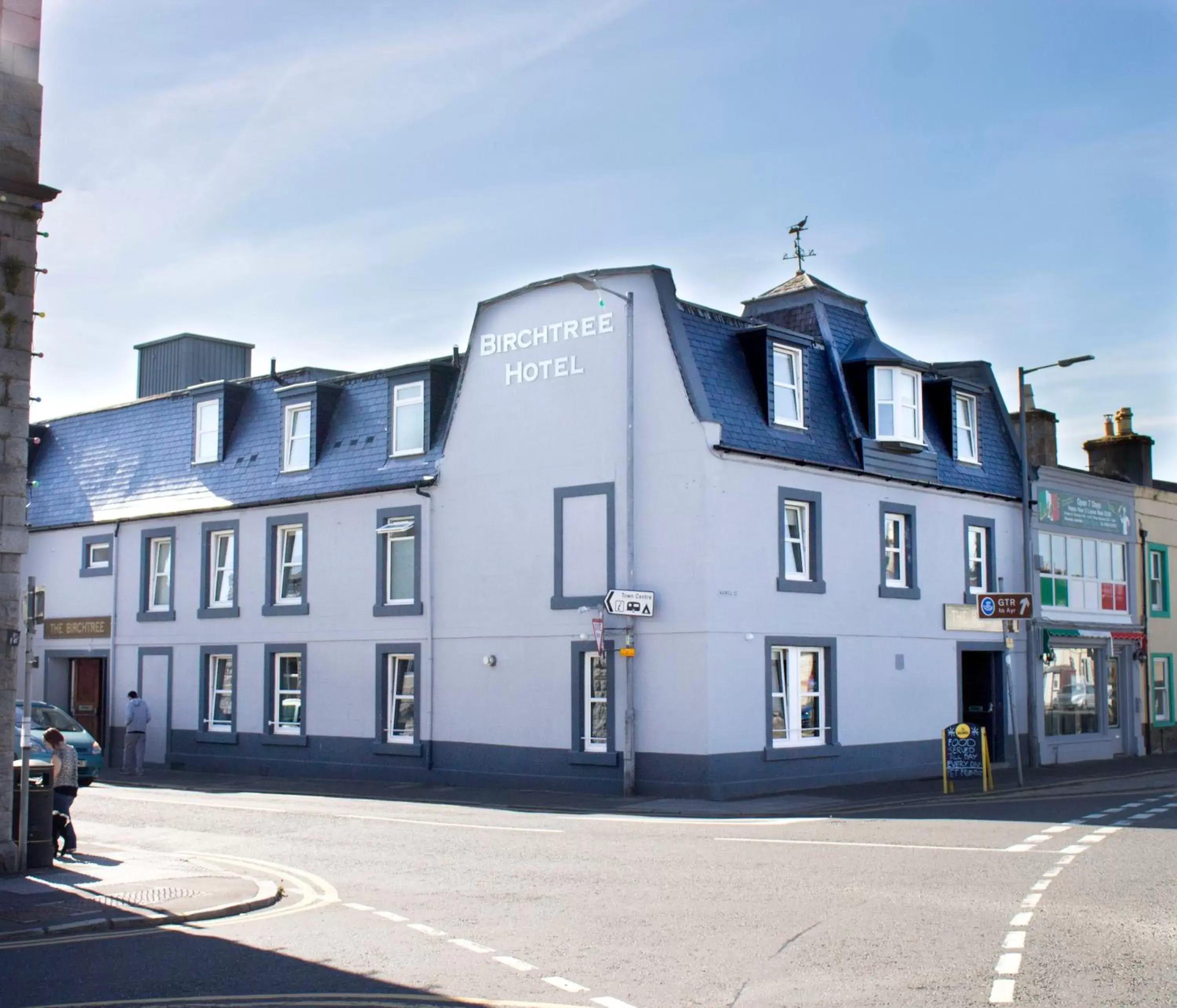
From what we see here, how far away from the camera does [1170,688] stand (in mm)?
37188

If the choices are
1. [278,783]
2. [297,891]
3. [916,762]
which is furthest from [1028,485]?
[297,891]

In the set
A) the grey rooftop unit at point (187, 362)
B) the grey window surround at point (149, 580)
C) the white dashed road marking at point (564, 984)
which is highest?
the grey rooftop unit at point (187, 362)

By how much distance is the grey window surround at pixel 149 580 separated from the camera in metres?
32.1

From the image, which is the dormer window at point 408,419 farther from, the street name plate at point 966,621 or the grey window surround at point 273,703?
the street name plate at point 966,621

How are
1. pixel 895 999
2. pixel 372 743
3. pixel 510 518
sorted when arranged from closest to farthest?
pixel 895 999
pixel 510 518
pixel 372 743

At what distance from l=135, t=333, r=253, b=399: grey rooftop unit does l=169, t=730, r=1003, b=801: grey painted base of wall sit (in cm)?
1135

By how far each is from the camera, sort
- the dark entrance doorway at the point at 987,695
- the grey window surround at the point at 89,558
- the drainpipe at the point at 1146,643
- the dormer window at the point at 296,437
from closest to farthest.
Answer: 1. the dormer window at the point at 296,437
2. the dark entrance doorway at the point at 987,695
3. the grey window surround at the point at 89,558
4. the drainpipe at the point at 1146,643

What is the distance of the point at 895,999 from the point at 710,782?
14.4m

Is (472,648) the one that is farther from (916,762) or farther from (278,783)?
(916,762)

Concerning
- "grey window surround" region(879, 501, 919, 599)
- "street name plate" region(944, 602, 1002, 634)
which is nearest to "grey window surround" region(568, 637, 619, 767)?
"grey window surround" region(879, 501, 919, 599)

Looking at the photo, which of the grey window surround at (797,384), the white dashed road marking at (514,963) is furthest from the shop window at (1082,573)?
the white dashed road marking at (514,963)

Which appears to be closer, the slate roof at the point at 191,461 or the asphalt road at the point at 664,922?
the asphalt road at the point at 664,922

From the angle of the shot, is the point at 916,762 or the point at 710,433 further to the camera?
the point at 916,762

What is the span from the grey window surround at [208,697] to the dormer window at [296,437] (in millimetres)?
4290
